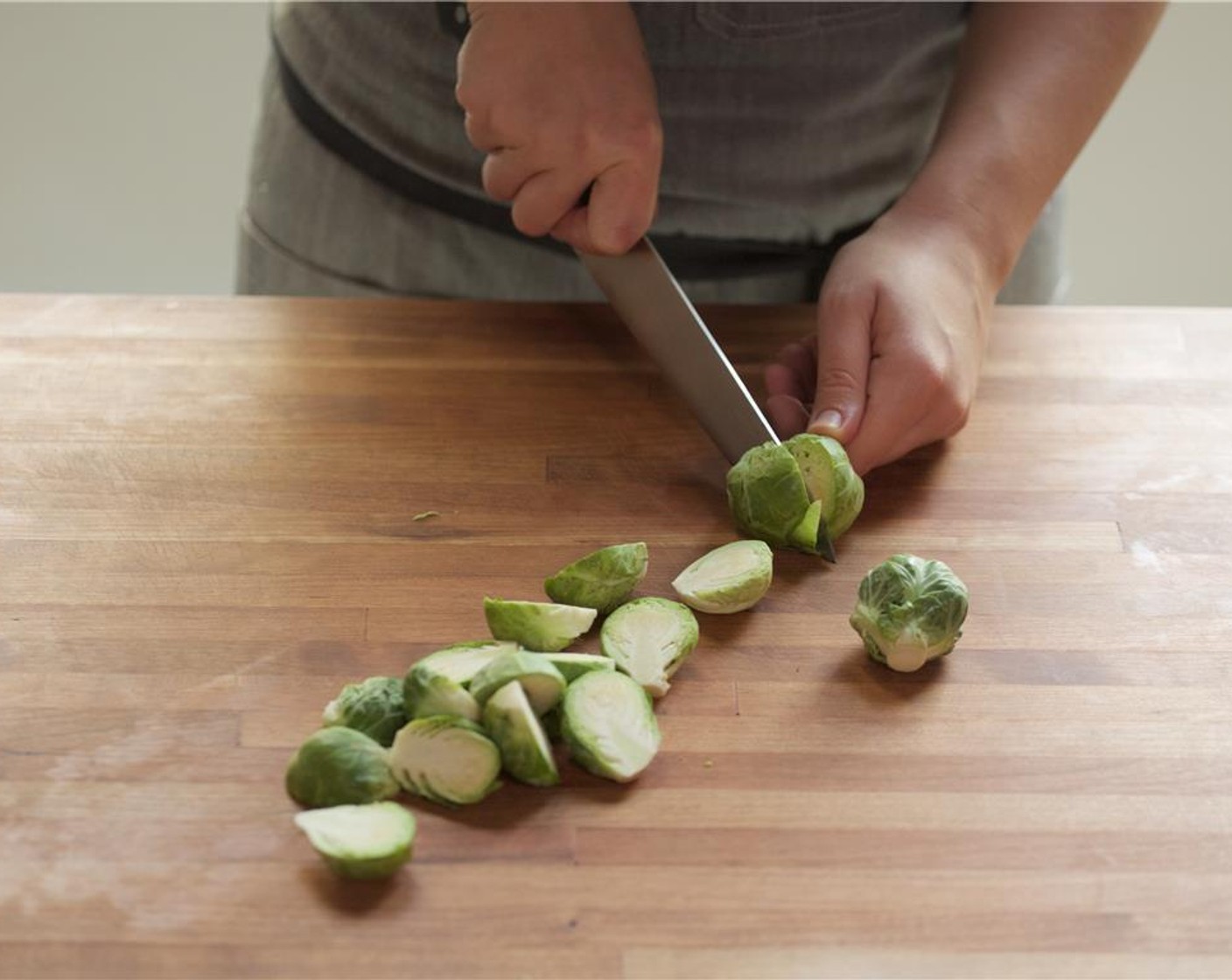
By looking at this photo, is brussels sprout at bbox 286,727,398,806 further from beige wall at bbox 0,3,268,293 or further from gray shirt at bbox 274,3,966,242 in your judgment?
beige wall at bbox 0,3,268,293

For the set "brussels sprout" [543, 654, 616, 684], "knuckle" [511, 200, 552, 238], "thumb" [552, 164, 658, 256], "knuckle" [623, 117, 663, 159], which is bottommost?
"brussels sprout" [543, 654, 616, 684]

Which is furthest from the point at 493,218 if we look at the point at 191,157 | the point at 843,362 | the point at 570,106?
the point at 191,157

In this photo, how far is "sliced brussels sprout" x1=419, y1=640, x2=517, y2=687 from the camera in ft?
4.33

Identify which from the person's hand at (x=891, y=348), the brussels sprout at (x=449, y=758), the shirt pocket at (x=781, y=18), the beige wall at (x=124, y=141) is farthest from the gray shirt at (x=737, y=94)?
the beige wall at (x=124, y=141)

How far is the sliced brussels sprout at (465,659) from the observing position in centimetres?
132

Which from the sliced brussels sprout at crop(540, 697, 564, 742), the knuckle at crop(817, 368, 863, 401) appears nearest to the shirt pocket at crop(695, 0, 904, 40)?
the knuckle at crop(817, 368, 863, 401)

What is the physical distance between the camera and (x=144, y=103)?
355 cm

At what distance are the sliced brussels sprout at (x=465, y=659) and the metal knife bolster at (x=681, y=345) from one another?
0.43 m

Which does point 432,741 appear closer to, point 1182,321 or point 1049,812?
point 1049,812

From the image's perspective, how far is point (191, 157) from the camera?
3631 mm

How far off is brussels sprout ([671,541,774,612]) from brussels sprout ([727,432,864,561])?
0.15 feet

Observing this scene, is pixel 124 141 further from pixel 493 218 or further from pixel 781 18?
pixel 781 18

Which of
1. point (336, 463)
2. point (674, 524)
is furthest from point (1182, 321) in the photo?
point (336, 463)

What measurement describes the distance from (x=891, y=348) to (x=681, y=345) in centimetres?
24
